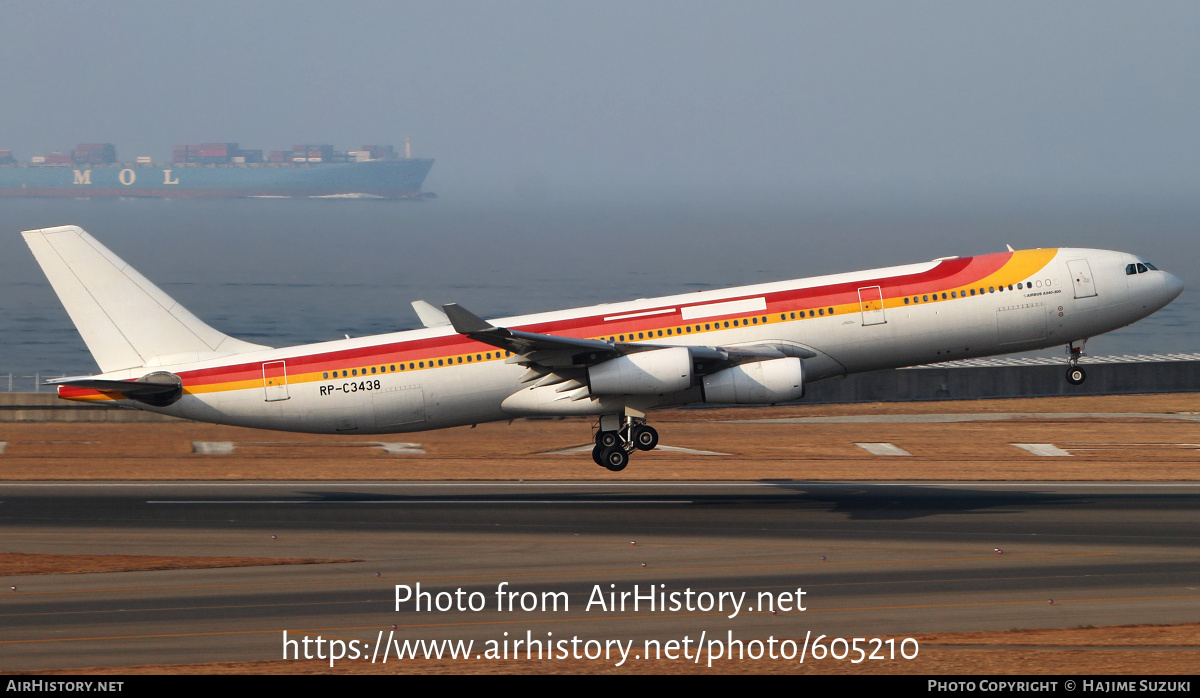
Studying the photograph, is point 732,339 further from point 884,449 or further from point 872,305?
point 884,449

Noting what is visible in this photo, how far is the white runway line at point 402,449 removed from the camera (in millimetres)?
51219

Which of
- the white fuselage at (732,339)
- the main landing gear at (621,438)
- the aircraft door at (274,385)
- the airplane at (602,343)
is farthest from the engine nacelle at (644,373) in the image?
the aircraft door at (274,385)

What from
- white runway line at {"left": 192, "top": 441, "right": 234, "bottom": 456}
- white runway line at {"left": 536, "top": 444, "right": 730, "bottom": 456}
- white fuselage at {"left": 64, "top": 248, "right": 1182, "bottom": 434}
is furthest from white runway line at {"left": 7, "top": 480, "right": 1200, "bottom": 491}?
white runway line at {"left": 536, "top": 444, "right": 730, "bottom": 456}

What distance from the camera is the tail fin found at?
39906 mm

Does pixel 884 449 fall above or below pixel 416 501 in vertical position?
below

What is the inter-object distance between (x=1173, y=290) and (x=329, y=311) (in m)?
111

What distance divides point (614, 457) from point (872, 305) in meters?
9.91

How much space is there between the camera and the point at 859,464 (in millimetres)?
48656

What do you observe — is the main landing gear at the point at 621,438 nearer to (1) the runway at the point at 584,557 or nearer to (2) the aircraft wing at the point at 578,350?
(1) the runway at the point at 584,557

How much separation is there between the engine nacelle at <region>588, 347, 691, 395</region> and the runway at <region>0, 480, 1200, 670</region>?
403cm

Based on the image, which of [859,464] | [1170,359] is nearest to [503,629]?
[859,464]

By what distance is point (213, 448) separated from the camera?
5200 centimetres

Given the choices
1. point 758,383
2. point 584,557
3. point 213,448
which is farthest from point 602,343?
point 213,448

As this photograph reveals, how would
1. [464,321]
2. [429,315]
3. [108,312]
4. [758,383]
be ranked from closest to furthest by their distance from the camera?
[464,321], [758,383], [108,312], [429,315]
